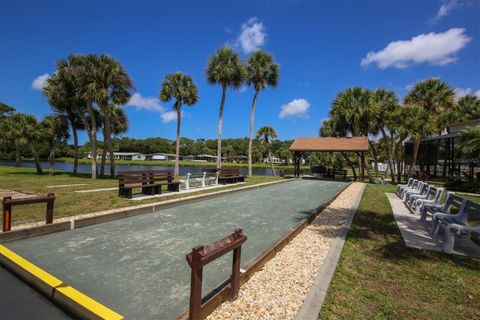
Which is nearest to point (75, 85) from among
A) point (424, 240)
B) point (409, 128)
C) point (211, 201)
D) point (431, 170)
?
point (211, 201)

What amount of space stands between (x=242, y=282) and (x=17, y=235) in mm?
4073

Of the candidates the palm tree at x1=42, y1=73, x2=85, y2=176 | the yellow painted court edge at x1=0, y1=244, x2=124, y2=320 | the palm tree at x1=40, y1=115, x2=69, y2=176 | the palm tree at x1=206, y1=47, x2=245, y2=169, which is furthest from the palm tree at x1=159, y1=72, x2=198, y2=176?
the yellow painted court edge at x1=0, y1=244, x2=124, y2=320

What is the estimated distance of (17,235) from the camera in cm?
441

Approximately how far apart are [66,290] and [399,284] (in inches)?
155

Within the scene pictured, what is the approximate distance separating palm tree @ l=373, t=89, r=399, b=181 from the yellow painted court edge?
23.0 meters

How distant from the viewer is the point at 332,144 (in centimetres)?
2022

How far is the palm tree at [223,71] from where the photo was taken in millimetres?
20938

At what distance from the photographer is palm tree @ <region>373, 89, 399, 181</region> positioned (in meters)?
21.4

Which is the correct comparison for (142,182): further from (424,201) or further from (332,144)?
(332,144)

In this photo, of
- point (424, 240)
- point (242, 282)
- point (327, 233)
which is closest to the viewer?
point (242, 282)

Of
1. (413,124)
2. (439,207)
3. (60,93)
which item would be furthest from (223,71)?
(439,207)

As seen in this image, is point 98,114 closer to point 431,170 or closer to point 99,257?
point 99,257

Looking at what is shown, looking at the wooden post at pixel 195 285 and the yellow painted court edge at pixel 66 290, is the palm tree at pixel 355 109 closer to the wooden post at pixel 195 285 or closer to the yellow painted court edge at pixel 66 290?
the wooden post at pixel 195 285

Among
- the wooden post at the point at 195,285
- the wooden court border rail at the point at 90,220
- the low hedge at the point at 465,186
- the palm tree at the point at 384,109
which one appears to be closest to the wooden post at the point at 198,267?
the wooden post at the point at 195,285
